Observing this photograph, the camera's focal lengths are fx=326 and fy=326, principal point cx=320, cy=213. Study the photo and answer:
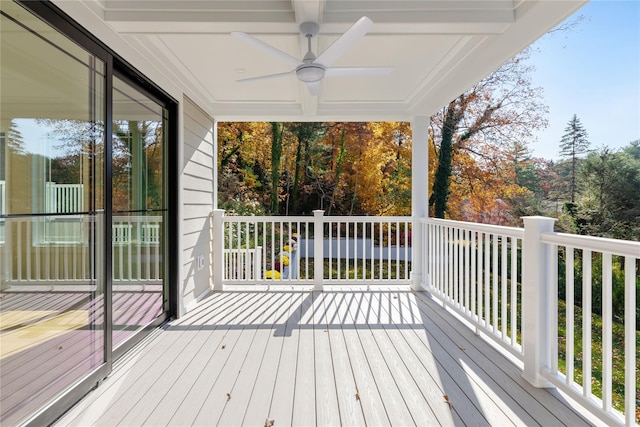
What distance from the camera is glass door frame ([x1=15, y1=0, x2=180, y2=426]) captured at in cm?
181

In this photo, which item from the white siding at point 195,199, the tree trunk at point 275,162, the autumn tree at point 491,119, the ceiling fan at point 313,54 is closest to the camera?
the ceiling fan at point 313,54

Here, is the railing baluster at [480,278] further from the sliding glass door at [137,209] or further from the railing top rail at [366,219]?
the sliding glass door at [137,209]

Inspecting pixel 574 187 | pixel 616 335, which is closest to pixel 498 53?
pixel 616 335

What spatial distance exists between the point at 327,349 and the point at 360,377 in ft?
1.60

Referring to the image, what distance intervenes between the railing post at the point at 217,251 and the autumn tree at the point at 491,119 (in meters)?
6.82

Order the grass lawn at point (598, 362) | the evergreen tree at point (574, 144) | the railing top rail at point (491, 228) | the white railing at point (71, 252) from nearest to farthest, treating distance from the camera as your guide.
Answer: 1. the white railing at point (71, 252)
2. the railing top rail at point (491, 228)
3. the grass lawn at point (598, 362)
4. the evergreen tree at point (574, 144)

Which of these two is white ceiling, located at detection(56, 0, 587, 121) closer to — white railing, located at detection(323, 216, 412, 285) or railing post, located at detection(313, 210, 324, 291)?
railing post, located at detection(313, 210, 324, 291)

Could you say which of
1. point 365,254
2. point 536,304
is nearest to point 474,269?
point 536,304

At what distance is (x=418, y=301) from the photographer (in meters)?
4.00

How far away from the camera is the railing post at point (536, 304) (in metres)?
2.13

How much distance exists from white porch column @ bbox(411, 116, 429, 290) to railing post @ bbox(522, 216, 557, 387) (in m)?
2.20

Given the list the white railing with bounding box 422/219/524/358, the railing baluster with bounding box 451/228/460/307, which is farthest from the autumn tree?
the railing baluster with bounding box 451/228/460/307

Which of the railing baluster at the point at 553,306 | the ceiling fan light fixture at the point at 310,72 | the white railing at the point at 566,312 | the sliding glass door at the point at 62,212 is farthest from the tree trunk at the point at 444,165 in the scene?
the sliding glass door at the point at 62,212

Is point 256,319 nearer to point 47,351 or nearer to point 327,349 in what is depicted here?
point 327,349
